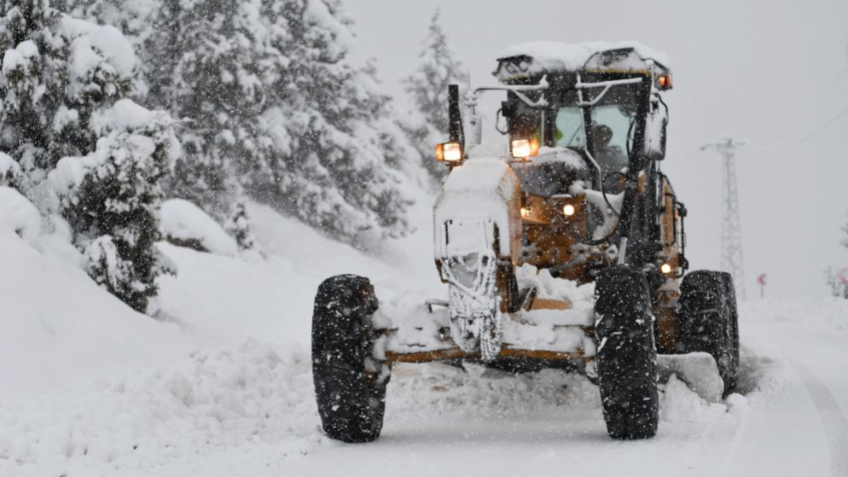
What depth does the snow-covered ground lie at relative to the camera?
21.8ft

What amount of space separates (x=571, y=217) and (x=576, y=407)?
1642 millimetres

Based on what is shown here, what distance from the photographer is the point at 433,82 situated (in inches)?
1756

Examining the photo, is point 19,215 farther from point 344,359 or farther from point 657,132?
point 657,132

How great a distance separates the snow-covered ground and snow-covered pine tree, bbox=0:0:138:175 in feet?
7.11

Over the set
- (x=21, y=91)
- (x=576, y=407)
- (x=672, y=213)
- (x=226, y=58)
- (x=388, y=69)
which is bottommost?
(x=576, y=407)

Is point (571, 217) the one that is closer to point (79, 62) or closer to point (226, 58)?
point (79, 62)

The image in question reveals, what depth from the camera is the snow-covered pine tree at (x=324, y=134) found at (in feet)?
94.1

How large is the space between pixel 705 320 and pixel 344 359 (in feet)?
12.8

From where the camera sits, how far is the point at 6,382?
8633 mm

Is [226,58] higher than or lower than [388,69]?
lower

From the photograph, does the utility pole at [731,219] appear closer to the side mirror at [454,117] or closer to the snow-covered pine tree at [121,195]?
the snow-covered pine tree at [121,195]

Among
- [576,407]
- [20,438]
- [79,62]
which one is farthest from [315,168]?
[20,438]

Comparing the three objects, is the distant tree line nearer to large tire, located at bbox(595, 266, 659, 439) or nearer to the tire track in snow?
the tire track in snow

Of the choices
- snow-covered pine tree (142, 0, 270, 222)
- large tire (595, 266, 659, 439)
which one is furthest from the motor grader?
snow-covered pine tree (142, 0, 270, 222)
